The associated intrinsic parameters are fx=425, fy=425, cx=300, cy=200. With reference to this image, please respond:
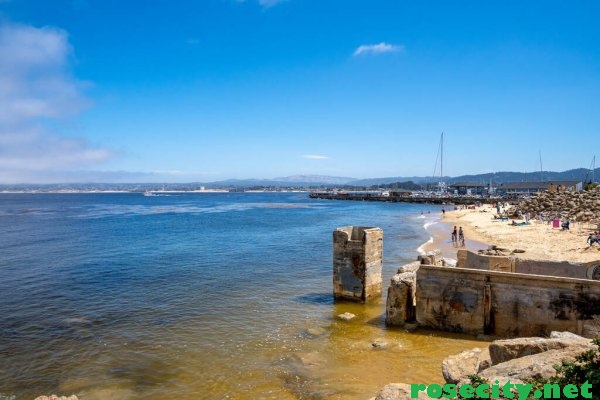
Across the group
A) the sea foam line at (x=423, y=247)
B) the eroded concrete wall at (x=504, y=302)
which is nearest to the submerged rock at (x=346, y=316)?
the eroded concrete wall at (x=504, y=302)

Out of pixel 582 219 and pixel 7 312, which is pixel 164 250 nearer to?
pixel 7 312

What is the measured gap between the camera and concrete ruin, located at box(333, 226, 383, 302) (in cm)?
1722

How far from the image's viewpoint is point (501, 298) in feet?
41.2

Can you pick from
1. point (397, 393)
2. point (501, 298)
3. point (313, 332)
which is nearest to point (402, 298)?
point (501, 298)

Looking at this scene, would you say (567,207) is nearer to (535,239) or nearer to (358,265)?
(535,239)

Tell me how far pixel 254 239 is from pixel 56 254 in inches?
661

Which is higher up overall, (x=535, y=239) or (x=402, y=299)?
(x=402, y=299)

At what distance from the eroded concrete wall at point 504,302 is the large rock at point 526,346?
4.36 meters

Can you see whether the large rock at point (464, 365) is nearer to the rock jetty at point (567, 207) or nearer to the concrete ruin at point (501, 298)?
the concrete ruin at point (501, 298)

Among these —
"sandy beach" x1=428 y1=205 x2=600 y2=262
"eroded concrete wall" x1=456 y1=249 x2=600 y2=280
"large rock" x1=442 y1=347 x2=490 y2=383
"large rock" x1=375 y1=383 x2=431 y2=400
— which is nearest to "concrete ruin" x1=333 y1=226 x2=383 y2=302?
"eroded concrete wall" x1=456 y1=249 x2=600 y2=280

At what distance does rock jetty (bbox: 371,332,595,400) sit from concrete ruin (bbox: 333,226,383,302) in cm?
816

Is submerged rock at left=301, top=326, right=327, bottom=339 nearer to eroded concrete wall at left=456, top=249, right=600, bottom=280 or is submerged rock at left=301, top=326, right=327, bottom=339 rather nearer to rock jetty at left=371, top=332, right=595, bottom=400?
eroded concrete wall at left=456, top=249, right=600, bottom=280

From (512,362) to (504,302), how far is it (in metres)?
6.39

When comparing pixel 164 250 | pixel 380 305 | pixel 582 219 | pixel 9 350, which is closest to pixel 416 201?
pixel 582 219
